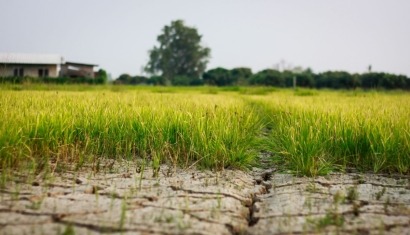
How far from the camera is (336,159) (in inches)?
102

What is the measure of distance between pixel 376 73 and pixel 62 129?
29.0 meters

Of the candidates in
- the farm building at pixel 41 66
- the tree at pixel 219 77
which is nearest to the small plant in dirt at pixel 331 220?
the farm building at pixel 41 66

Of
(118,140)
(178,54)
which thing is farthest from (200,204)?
(178,54)

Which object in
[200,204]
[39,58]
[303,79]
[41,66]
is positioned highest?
[39,58]

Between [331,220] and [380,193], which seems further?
[380,193]

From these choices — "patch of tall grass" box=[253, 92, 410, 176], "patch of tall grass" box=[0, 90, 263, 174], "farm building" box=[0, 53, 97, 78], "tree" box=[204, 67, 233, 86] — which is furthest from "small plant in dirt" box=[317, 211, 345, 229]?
"tree" box=[204, 67, 233, 86]

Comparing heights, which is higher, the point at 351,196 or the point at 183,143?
the point at 183,143

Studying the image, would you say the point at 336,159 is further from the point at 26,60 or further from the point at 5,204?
the point at 26,60

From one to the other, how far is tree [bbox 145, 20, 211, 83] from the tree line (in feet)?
21.1

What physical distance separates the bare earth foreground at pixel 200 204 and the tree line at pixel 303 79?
15.4 metres

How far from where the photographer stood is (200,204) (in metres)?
1.70

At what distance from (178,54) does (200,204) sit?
5585 centimetres

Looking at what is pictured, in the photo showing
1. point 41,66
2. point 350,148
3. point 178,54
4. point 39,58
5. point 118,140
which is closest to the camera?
point 350,148

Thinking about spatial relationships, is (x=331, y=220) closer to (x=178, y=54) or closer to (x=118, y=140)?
(x=118, y=140)
